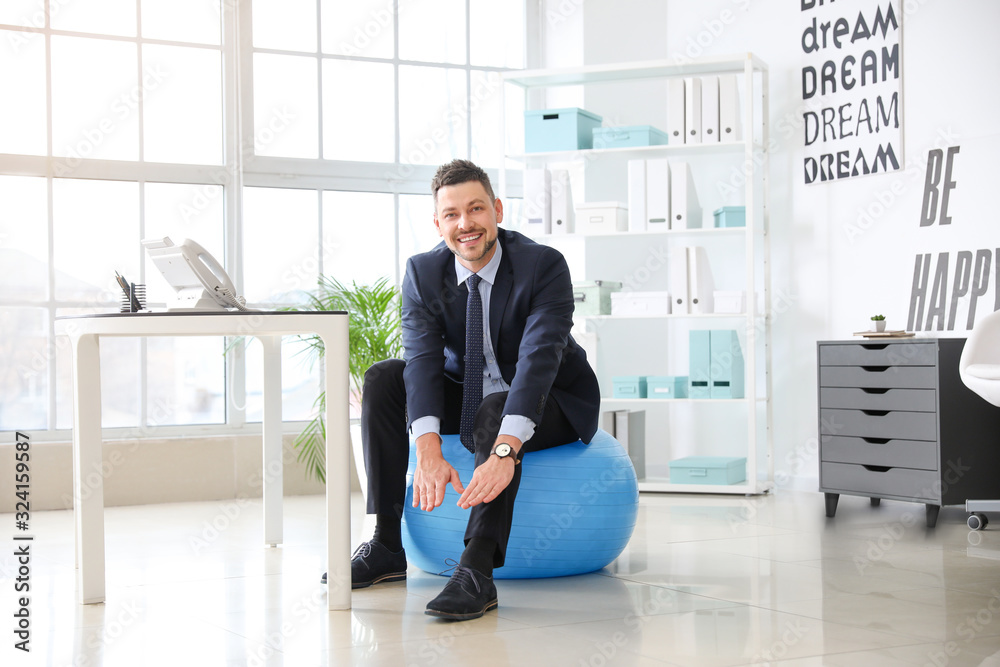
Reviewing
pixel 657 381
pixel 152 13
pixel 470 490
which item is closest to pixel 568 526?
pixel 470 490

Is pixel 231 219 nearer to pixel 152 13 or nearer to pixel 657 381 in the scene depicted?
pixel 152 13

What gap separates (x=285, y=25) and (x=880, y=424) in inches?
131

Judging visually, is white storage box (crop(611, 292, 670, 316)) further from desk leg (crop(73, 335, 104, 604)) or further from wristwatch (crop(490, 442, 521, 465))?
desk leg (crop(73, 335, 104, 604))

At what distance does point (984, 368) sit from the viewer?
329cm

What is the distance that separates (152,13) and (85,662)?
3.63 meters

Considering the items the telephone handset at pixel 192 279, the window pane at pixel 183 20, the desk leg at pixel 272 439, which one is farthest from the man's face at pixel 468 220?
the window pane at pixel 183 20

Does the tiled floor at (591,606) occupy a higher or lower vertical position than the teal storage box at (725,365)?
lower

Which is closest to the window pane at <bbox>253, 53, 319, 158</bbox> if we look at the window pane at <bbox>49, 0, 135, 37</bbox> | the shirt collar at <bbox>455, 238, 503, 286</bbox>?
the window pane at <bbox>49, 0, 135, 37</bbox>

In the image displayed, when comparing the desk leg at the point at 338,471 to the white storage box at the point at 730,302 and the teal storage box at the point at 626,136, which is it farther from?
the teal storage box at the point at 626,136

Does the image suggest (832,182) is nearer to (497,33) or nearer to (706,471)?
(706,471)

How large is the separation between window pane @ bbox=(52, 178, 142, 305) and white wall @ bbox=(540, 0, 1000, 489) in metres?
2.23

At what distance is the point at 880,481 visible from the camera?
147 inches

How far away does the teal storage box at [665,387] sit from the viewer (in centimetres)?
467

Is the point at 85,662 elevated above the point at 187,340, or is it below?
below
